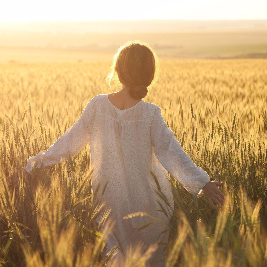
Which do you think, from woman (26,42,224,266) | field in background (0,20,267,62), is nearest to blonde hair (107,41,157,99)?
woman (26,42,224,266)

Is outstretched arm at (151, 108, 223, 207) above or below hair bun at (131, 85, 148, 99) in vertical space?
below

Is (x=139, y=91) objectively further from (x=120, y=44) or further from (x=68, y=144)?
Answer: (x=120, y=44)

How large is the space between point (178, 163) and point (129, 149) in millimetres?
257

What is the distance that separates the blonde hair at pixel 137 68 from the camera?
1.82 metres

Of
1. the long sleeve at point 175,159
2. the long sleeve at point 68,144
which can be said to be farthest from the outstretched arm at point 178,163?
the long sleeve at point 68,144

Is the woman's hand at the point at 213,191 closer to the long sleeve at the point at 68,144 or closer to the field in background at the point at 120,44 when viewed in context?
the long sleeve at the point at 68,144

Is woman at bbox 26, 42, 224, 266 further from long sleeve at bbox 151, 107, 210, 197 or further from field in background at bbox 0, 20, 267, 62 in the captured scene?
field in background at bbox 0, 20, 267, 62

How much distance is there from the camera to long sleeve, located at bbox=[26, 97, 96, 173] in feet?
6.16

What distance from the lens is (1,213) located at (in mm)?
1521

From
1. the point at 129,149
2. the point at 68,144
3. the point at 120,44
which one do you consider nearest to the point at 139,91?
the point at 129,149

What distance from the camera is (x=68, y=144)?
6.40 feet

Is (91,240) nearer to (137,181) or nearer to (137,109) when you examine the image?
(137,181)

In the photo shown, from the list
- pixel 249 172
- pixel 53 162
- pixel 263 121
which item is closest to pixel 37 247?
pixel 53 162

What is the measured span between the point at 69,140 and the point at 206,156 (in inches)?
31.2
